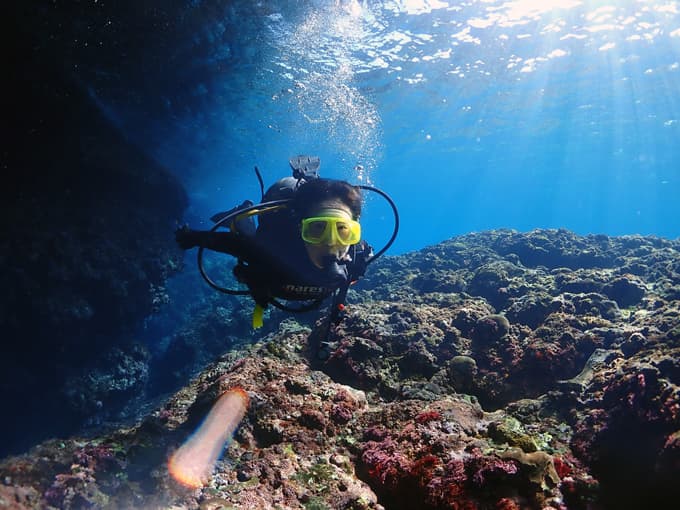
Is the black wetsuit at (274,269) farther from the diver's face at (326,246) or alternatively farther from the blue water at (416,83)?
the blue water at (416,83)

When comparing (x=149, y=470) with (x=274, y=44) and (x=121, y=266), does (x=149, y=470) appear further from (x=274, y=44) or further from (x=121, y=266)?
(x=274, y=44)

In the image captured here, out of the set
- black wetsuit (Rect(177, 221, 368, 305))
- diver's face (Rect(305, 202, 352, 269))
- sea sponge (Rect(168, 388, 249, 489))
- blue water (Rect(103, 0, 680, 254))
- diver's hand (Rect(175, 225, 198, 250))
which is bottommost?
sea sponge (Rect(168, 388, 249, 489))

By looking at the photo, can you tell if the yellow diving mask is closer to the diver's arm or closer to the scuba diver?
the scuba diver

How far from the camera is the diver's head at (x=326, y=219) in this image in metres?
3.75

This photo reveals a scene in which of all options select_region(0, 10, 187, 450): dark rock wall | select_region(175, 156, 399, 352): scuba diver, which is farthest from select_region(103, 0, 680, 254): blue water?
select_region(175, 156, 399, 352): scuba diver

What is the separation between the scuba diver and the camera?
12.3ft

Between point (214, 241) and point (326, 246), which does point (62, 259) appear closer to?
point (214, 241)

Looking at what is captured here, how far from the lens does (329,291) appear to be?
4.00m

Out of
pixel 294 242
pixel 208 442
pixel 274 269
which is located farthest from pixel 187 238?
pixel 208 442

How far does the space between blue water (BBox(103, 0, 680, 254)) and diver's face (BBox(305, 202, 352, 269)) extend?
10.7m

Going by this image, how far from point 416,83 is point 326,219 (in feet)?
72.7

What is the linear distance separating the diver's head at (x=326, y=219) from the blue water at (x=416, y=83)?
10358 millimetres

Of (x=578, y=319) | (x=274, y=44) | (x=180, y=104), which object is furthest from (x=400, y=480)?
(x=180, y=104)

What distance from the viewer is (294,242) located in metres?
4.07
